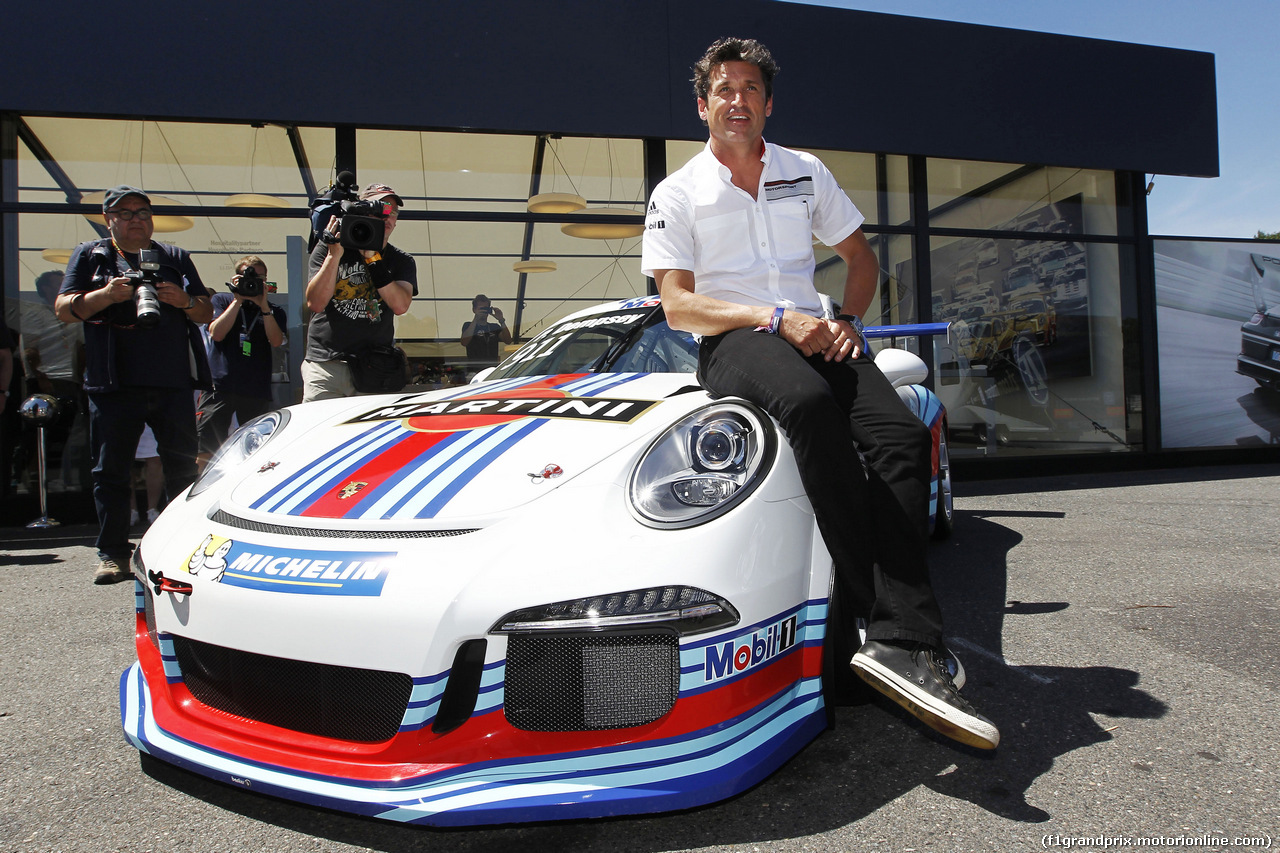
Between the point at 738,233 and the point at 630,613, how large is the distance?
1225mm

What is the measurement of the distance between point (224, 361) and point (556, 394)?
308cm

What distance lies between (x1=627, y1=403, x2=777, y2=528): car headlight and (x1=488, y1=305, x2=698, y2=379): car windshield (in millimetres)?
749

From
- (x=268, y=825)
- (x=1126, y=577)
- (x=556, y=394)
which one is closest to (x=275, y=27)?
(x=556, y=394)

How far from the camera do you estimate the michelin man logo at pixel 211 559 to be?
1603mm

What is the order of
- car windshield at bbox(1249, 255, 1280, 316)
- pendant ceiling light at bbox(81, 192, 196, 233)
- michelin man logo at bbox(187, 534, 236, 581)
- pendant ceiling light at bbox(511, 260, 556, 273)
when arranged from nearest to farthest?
michelin man logo at bbox(187, 534, 236, 581) → pendant ceiling light at bbox(81, 192, 196, 233) → pendant ceiling light at bbox(511, 260, 556, 273) → car windshield at bbox(1249, 255, 1280, 316)

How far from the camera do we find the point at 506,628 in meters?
1.39

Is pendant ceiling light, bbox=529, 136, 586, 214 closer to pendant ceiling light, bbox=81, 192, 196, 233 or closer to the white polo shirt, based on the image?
pendant ceiling light, bbox=81, 192, 196, 233

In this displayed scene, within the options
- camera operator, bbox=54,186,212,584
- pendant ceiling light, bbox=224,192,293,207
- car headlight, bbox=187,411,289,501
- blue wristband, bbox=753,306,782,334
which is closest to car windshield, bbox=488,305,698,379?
blue wristband, bbox=753,306,782,334

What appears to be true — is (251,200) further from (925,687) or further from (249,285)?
(925,687)

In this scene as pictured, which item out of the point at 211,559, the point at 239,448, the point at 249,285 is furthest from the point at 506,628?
the point at 249,285

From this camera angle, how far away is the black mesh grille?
1432 millimetres

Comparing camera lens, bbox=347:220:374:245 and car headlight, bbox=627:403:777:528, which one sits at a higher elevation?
camera lens, bbox=347:220:374:245

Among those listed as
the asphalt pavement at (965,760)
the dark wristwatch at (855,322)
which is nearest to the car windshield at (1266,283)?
the asphalt pavement at (965,760)

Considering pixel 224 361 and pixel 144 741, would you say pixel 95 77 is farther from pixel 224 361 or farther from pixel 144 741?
pixel 144 741
